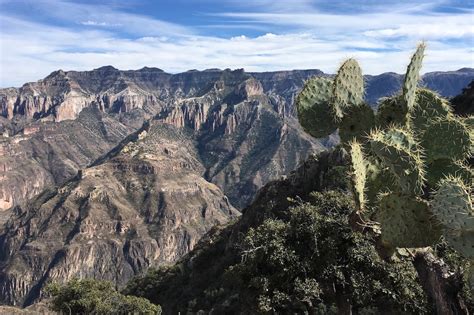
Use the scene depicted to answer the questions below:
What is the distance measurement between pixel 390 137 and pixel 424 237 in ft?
7.63

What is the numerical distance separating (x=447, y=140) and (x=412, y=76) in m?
1.46

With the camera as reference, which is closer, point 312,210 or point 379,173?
point 379,173

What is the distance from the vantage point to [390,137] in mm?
8172

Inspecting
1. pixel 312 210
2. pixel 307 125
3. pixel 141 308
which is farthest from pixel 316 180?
pixel 307 125

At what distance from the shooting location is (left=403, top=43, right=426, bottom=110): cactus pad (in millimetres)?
9359

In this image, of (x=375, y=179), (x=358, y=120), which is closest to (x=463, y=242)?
(x=375, y=179)

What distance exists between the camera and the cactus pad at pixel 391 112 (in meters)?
10.2

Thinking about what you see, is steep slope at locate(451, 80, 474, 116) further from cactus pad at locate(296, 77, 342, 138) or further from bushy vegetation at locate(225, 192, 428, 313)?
cactus pad at locate(296, 77, 342, 138)

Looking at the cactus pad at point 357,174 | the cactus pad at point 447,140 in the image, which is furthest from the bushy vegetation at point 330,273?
the cactus pad at point 447,140

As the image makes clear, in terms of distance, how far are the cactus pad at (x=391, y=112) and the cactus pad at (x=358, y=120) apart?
27 cm

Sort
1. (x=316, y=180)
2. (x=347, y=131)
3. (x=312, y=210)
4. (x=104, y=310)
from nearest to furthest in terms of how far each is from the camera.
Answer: (x=347, y=131)
(x=312, y=210)
(x=104, y=310)
(x=316, y=180)

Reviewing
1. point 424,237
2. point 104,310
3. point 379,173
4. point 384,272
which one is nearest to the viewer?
point 424,237

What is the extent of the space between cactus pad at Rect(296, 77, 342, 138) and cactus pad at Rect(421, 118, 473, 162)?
281cm

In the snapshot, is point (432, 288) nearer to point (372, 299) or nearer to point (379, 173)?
point (379, 173)
